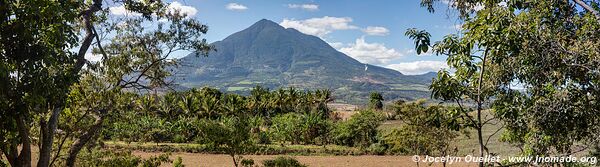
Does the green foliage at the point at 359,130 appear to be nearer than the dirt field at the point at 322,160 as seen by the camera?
No

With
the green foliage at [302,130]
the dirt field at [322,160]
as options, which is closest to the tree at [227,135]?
the dirt field at [322,160]

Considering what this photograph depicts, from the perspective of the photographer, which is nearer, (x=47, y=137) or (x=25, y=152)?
(x=25, y=152)

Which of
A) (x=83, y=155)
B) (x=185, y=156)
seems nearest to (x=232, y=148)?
(x=83, y=155)

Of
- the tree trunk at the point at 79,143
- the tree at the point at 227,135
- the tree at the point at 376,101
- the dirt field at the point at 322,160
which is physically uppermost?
the tree trunk at the point at 79,143

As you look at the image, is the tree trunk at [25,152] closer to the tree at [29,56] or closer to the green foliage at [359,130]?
the tree at [29,56]

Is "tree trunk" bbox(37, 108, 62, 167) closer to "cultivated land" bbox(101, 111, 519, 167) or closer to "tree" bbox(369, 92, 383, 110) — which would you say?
"cultivated land" bbox(101, 111, 519, 167)

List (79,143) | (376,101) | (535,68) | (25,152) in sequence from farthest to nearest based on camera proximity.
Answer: (376,101)
(79,143)
(25,152)
(535,68)

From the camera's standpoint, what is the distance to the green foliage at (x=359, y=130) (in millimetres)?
42144

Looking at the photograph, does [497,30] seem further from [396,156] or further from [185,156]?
[396,156]

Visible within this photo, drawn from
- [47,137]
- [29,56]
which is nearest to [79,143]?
[47,137]

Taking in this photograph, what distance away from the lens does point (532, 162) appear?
179 inches

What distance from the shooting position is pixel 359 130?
42.4 m

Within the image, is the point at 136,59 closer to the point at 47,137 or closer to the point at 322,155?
the point at 47,137

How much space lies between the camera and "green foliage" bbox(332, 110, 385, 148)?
42144 millimetres
